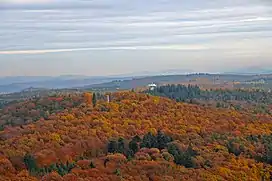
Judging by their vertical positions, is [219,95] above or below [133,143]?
below

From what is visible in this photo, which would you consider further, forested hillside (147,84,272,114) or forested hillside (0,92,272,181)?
forested hillside (147,84,272,114)

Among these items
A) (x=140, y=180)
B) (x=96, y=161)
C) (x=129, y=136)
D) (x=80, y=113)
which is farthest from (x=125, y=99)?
(x=140, y=180)

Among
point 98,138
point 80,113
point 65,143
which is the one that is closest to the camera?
point 65,143

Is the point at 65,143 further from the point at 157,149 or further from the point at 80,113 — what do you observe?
the point at 80,113

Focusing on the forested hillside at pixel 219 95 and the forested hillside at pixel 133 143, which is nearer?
the forested hillside at pixel 133 143

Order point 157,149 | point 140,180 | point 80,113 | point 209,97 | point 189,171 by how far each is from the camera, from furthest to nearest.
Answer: point 209,97 → point 80,113 → point 157,149 → point 189,171 → point 140,180

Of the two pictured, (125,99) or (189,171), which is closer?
(189,171)

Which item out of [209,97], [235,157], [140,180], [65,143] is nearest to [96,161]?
[140,180]

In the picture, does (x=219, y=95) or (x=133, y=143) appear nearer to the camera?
(x=133, y=143)
